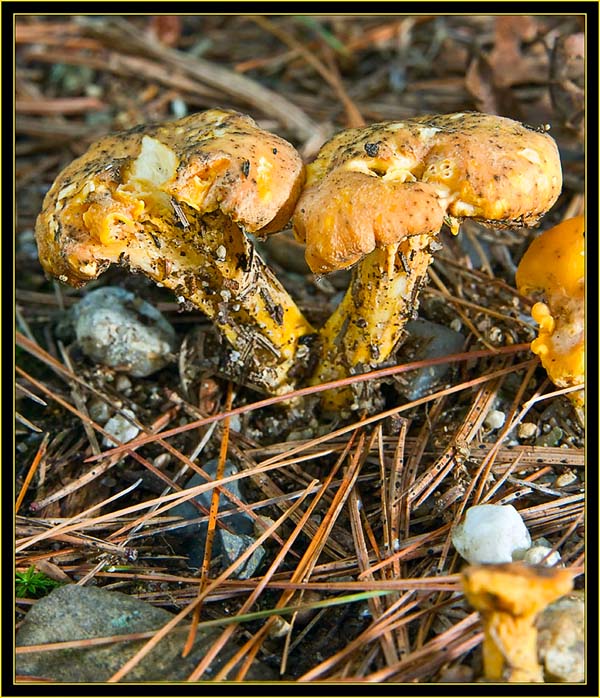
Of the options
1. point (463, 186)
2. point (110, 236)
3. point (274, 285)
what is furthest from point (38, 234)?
point (463, 186)

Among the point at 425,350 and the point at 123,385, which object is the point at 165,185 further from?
the point at 425,350

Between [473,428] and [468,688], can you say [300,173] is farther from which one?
[468,688]

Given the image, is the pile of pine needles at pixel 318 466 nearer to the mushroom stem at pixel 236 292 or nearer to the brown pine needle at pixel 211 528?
the brown pine needle at pixel 211 528

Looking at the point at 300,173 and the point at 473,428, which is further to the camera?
the point at 473,428

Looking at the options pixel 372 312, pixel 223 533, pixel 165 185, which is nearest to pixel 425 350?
pixel 372 312

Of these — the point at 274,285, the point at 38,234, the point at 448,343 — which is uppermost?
the point at 38,234

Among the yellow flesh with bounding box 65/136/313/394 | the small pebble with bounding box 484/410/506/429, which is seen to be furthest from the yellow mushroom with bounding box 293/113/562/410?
the small pebble with bounding box 484/410/506/429

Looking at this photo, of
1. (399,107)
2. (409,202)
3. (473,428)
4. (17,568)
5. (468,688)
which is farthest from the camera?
(399,107)
